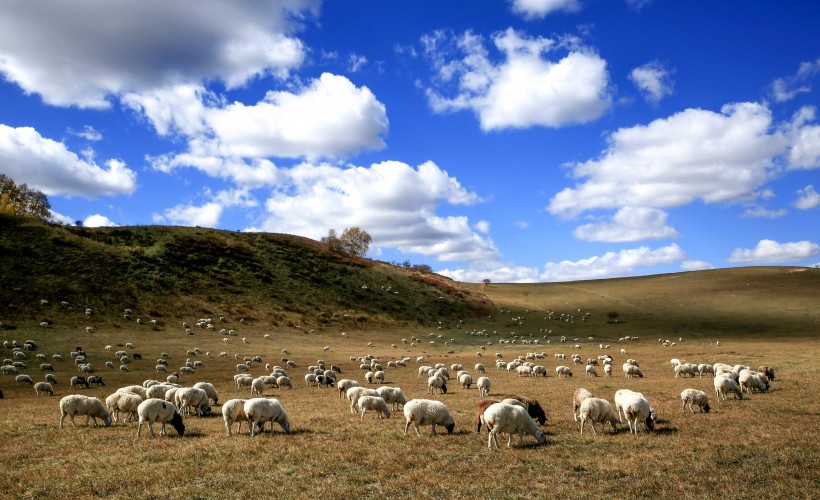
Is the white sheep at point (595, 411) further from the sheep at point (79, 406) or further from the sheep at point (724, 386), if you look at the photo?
the sheep at point (79, 406)

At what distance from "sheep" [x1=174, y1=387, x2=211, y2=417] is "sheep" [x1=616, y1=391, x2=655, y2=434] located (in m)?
16.5

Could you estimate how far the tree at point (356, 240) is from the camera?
14362 cm

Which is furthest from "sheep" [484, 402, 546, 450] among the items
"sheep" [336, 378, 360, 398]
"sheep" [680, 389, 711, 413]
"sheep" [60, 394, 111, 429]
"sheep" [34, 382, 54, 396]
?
"sheep" [34, 382, 54, 396]

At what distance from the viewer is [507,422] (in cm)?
1443

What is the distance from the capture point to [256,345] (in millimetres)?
55719

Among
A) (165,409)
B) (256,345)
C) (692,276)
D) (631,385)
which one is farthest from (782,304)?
(165,409)

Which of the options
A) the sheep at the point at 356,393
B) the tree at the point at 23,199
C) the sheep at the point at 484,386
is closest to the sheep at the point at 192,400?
the sheep at the point at 356,393

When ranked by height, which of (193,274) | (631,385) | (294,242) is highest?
(294,242)

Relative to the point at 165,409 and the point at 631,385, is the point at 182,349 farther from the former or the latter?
the point at 631,385

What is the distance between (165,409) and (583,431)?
14.1 metres

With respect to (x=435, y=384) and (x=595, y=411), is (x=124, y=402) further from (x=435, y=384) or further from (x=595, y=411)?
(x=595, y=411)

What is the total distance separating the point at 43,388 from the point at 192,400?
48.1 feet

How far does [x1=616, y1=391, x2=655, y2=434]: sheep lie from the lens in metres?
16.0

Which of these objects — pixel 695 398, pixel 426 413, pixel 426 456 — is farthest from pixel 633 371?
pixel 426 456
